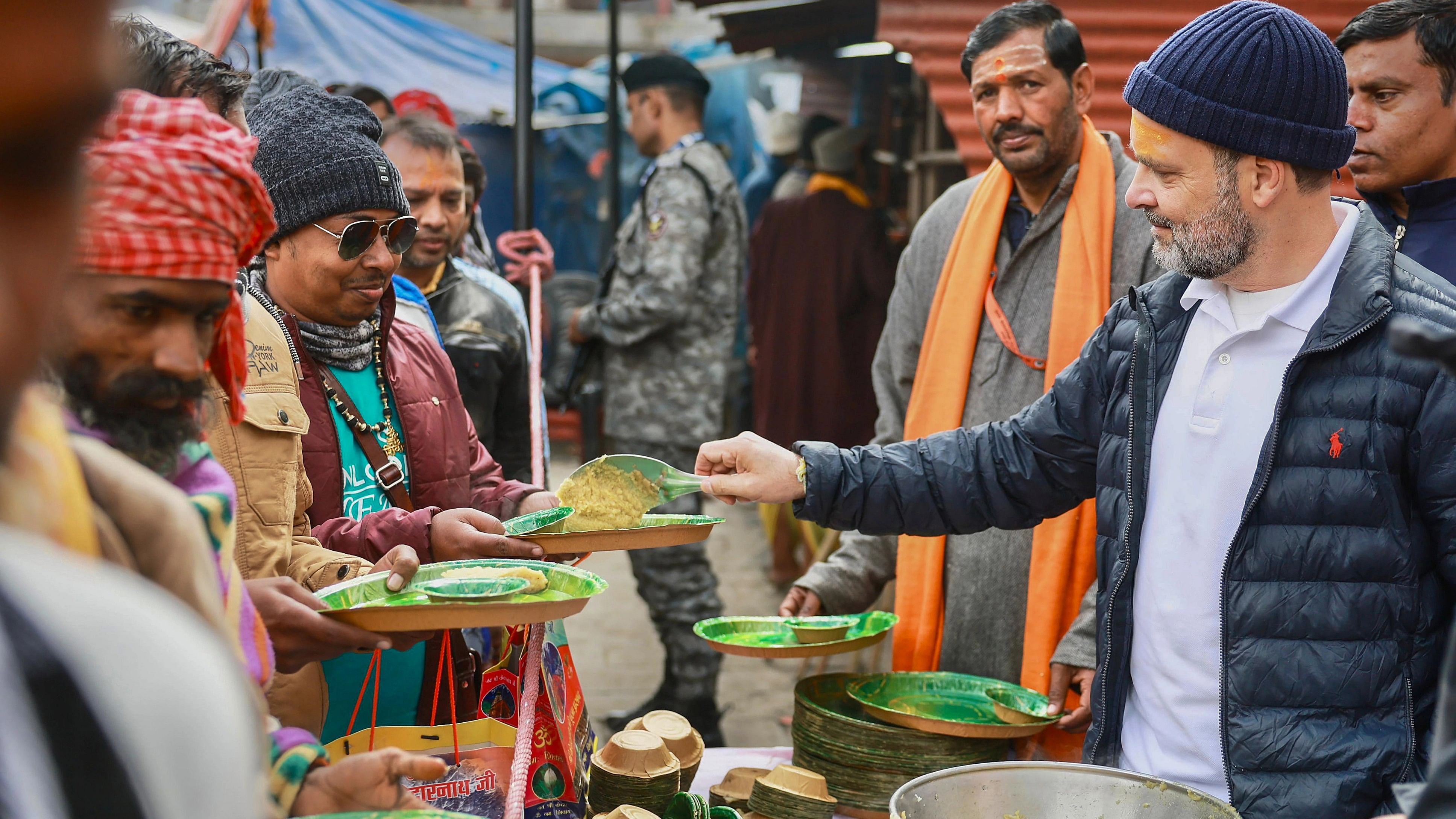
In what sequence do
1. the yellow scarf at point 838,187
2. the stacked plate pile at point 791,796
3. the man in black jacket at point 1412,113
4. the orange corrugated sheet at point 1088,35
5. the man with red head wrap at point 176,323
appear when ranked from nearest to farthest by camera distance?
1. the man with red head wrap at point 176,323
2. the stacked plate pile at point 791,796
3. the man in black jacket at point 1412,113
4. the orange corrugated sheet at point 1088,35
5. the yellow scarf at point 838,187

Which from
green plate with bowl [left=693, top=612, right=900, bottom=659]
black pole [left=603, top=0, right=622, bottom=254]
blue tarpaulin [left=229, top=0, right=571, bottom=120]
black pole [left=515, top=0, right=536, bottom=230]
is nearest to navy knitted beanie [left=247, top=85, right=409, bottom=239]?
green plate with bowl [left=693, top=612, right=900, bottom=659]

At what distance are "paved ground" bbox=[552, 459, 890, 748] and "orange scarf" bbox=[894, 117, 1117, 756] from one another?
5.48 feet

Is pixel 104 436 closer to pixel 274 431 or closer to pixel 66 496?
pixel 66 496

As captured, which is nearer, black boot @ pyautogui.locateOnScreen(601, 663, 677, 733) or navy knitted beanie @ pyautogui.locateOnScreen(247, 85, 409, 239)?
navy knitted beanie @ pyautogui.locateOnScreen(247, 85, 409, 239)

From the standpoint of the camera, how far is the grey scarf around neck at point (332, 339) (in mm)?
2168

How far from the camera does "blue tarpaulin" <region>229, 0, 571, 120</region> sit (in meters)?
8.02

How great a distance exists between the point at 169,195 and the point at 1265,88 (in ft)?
5.47

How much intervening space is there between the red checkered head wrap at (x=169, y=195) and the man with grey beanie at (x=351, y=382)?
73 cm

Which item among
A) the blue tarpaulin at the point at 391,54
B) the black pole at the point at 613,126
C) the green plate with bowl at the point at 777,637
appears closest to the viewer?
the green plate with bowl at the point at 777,637

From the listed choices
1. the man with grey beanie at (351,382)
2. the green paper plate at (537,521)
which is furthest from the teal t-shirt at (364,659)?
the green paper plate at (537,521)

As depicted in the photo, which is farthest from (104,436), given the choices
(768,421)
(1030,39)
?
(768,421)

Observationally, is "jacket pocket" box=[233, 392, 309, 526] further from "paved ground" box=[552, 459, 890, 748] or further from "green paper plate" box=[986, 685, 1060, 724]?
"paved ground" box=[552, 459, 890, 748]

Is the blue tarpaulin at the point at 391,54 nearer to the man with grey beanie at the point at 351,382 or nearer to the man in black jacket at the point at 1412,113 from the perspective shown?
the man with grey beanie at the point at 351,382

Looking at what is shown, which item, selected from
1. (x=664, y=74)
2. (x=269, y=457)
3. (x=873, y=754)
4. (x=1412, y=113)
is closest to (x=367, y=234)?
(x=269, y=457)
